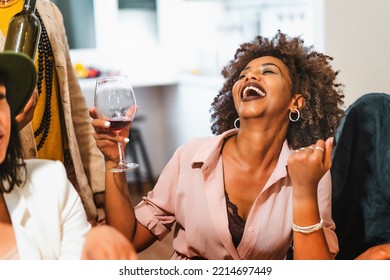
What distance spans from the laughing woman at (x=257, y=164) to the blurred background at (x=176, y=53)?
0.11 metres

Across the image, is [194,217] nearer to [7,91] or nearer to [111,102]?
[111,102]

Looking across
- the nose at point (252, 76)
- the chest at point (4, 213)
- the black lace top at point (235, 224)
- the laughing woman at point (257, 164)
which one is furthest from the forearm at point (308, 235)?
the chest at point (4, 213)

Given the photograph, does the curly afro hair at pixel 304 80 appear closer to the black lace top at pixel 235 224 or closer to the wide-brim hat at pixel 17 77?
the black lace top at pixel 235 224

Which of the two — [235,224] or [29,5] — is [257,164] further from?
[29,5]

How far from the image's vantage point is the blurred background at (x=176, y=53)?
1.22m

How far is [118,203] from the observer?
1.05 meters

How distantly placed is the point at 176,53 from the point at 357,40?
43 centimetres

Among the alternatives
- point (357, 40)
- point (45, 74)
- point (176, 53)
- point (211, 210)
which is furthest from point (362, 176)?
point (45, 74)

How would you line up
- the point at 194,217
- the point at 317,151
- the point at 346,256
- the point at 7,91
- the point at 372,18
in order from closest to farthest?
1. the point at 7,91
2. the point at 317,151
3. the point at 194,217
4. the point at 372,18
5. the point at 346,256

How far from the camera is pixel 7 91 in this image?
864mm

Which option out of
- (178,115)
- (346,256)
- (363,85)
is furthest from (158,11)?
(346,256)

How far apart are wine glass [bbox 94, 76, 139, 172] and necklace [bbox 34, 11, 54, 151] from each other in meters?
0.09

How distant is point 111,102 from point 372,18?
1.96 ft

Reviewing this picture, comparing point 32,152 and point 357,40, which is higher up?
point 357,40
